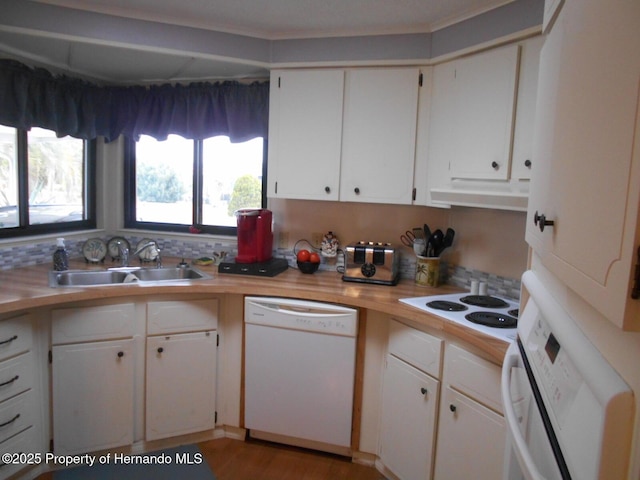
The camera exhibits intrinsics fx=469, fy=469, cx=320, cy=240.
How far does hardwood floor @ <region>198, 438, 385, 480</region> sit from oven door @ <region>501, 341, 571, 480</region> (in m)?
1.37

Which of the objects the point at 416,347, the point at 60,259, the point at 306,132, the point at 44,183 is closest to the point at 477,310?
the point at 416,347

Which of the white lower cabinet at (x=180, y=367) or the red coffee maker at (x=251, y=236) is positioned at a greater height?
the red coffee maker at (x=251, y=236)

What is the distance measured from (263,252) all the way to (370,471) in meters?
1.33

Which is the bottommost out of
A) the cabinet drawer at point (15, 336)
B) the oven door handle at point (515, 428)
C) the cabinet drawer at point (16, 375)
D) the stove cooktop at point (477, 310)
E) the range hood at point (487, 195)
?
the cabinet drawer at point (16, 375)

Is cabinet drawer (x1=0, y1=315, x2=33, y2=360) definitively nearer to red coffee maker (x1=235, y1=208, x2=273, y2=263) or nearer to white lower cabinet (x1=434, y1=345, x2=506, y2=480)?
red coffee maker (x1=235, y1=208, x2=273, y2=263)

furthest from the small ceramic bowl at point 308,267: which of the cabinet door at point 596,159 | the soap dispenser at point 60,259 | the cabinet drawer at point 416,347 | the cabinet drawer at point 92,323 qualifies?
the cabinet door at point 596,159

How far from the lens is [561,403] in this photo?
29.7 inches

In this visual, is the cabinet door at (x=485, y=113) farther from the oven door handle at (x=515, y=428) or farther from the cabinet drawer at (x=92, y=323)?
the cabinet drawer at (x=92, y=323)

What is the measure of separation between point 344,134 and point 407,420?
1.50 metres

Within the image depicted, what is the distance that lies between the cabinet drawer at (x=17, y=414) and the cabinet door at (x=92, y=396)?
111mm

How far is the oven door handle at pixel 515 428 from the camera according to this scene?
0.83m

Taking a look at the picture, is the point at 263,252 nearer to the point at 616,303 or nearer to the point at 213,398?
the point at 213,398

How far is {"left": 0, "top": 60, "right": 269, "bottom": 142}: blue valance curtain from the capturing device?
2783mm

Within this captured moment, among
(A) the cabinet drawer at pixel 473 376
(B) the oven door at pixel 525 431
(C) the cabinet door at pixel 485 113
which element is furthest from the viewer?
(C) the cabinet door at pixel 485 113
